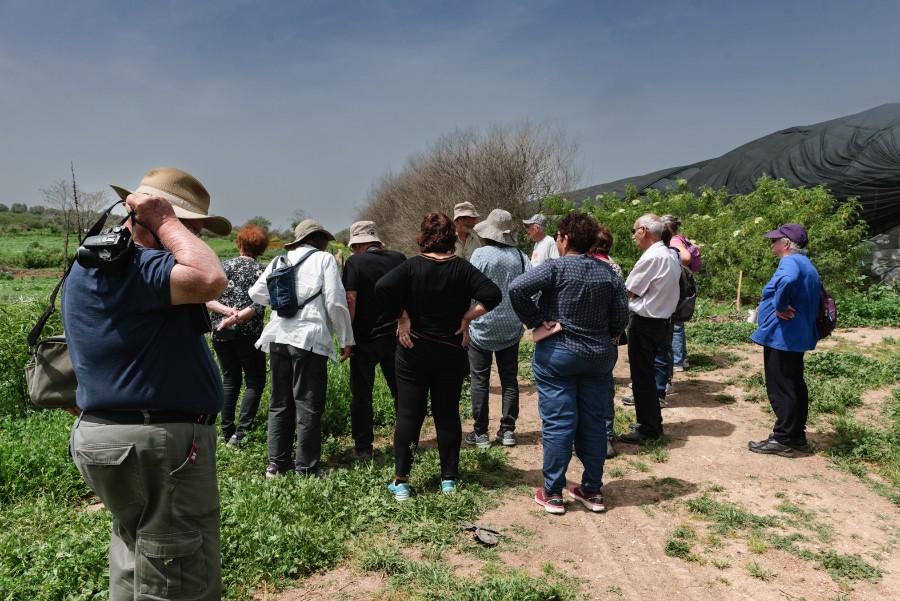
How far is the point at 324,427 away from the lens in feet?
18.3

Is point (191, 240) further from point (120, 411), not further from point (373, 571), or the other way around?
point (373, 571)

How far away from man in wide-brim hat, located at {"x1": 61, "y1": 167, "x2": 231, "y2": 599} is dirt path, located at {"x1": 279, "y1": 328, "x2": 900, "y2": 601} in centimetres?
114

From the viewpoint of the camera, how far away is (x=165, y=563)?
2.18 meters

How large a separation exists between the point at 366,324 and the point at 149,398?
2864 millimetres

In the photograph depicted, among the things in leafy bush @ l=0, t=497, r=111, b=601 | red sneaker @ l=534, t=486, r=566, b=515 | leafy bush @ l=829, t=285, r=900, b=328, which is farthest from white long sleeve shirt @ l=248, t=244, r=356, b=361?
leafy bush @ l=829, t=285, r=900, b=328

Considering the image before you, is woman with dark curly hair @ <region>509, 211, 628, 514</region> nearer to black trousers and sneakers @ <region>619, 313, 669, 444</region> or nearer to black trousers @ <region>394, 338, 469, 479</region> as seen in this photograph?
black trousers @ <region>394, 338, 469, 479</region>

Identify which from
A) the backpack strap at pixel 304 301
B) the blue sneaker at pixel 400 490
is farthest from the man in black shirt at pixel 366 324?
the blue sneaker at pixel 400 490

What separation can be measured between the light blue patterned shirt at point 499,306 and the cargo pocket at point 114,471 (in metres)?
3.34

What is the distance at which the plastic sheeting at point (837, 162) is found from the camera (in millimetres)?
13992

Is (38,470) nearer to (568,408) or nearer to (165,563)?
(165,563)

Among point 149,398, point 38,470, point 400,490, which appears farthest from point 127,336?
point 38,470

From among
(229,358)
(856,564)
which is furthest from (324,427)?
(856,564)

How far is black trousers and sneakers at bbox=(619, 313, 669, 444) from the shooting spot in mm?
5113

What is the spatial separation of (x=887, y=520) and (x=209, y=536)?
4.10 metres
